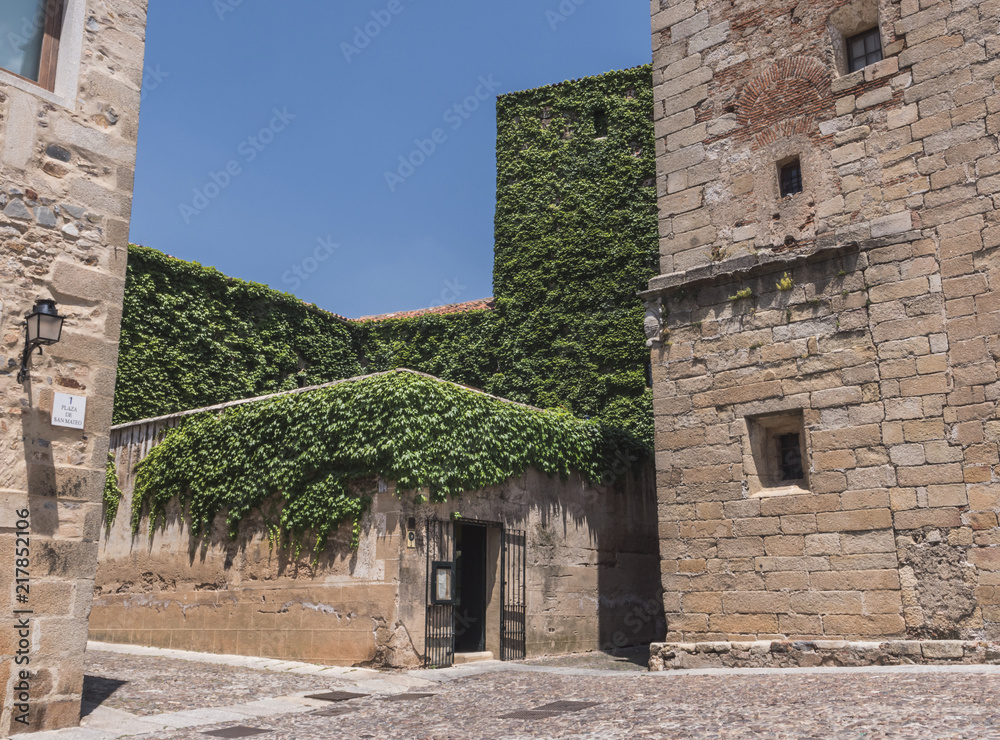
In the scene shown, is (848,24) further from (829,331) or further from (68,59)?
(68,59)

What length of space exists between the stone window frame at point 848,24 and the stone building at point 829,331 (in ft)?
0.07

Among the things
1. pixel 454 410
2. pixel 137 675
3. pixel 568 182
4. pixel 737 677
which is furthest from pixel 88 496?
pixel 568 182

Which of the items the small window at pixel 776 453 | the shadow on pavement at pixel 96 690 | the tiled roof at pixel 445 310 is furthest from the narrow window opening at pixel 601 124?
the shadow on pavement at pixel 96 690

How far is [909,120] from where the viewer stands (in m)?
8.91

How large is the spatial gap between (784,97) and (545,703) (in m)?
6.92

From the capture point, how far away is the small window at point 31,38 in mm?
6488

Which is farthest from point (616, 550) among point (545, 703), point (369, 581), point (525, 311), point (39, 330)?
point (39, 330)

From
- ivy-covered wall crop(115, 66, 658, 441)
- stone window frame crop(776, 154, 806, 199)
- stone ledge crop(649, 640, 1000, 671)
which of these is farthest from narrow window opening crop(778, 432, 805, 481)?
ivy-covered wall crop(115, 66, 658, 441)

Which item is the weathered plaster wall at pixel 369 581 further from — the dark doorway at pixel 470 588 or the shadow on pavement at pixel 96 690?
the shadow on pavement at pixel 96 690

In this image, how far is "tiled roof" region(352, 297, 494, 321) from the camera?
19.3 metres

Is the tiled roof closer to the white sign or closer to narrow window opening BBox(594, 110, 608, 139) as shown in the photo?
narrow window opening BBox(594, 110, 608, 139)

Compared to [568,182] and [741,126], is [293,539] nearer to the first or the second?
[741,126]

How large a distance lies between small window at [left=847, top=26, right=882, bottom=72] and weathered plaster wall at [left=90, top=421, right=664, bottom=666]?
6072 mm

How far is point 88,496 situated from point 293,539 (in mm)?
4169
